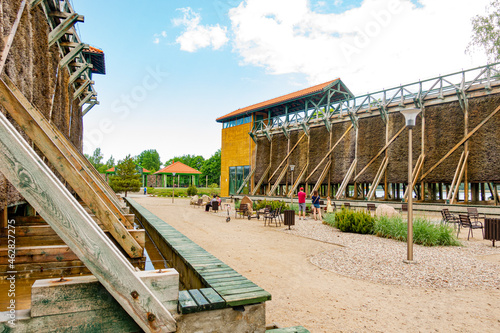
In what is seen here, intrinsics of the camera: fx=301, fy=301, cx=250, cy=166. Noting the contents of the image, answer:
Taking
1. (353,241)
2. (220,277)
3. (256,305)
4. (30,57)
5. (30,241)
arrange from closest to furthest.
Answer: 1. (256,305)
2. (220,277)
3. (30,241)
4. (30,57)
5. (353,241)

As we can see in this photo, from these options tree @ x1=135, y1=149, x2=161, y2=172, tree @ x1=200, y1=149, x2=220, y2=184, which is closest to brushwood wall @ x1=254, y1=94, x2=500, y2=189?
tree @ x1=200, y1=149, x2=220, y2=184

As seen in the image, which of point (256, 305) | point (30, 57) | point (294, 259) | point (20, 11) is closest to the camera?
point (256, 305)

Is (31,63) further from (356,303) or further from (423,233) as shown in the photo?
(423,233)

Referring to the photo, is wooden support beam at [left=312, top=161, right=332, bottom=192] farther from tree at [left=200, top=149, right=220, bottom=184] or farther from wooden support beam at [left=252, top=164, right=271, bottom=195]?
tree at [left=200, top=149, right=220, bottom=184]

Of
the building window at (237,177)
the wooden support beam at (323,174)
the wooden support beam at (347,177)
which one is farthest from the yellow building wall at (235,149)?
the wooden support beam at (347,177)

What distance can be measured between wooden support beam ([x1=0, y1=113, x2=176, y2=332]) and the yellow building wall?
29785 mm

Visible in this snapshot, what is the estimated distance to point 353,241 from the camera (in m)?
9.48

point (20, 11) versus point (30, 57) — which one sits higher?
point (20, 11)

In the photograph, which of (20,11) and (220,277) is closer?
(220,277)

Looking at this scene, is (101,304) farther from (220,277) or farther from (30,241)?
(30,241)

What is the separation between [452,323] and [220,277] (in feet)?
10.00

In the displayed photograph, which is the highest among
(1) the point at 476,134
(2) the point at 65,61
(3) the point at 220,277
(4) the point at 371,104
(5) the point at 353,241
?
(4) the point at 371,104

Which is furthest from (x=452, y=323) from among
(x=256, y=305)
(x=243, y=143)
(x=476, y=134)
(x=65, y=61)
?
(x=243, y=143)

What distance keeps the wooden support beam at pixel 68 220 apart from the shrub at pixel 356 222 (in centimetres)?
1044
